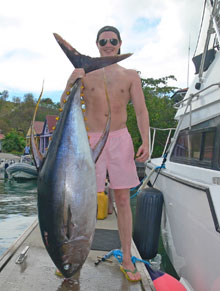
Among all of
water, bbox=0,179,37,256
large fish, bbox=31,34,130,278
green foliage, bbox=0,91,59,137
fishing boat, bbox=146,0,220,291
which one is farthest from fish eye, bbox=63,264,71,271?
green foliage, bbox=0,91,59,137

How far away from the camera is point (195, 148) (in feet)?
11.3

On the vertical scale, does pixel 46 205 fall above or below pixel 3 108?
below

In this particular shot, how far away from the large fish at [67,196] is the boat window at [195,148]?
182cm

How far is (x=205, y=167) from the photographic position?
297cm

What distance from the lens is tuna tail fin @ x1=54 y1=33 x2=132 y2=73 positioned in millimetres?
1536

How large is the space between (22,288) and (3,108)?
78773mm

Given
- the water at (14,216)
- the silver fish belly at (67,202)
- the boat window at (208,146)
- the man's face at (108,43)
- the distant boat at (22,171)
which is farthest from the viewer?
the distant boat at (22,171)

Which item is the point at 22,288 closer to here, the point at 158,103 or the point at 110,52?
the point at 110,52

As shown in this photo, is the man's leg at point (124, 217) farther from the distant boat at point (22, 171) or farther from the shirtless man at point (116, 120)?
the distant boat at point (22, 171)

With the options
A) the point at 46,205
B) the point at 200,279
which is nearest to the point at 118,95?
the point at 46,205

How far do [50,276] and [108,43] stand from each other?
1.74 metres

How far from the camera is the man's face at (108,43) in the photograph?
6.34ft

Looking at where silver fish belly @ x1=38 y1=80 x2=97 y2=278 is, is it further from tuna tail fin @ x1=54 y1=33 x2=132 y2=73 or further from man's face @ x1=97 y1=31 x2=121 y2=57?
man's face @ x1=97 y1=31 x2=121 y2=57

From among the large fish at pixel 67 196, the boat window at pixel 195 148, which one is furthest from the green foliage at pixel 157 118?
the large fish at pixel 67 196
